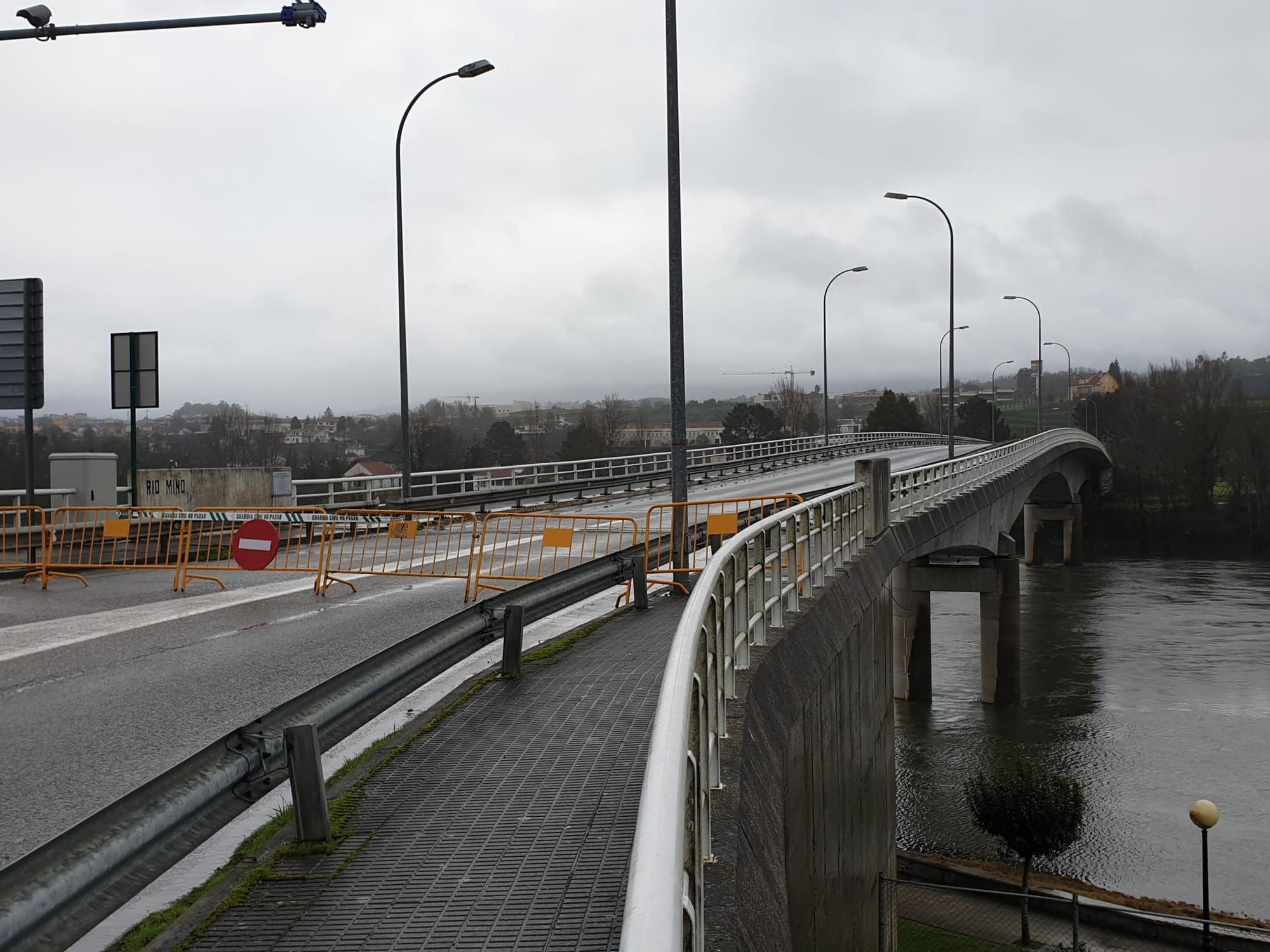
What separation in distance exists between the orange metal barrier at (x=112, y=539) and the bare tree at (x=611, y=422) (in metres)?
77.5

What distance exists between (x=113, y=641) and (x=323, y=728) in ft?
22.4

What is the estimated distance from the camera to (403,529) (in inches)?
711

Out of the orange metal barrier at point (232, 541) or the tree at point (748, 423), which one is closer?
the orange metal barrier at point (232, 541)

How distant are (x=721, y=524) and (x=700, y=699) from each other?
1080cm

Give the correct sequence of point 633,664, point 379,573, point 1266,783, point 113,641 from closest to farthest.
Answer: point 633,664 < point 113,641 < point 379,573 < point 1266,783

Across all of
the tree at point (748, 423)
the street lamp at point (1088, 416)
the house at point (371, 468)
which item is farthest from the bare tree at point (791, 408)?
the house at point (371, 468)

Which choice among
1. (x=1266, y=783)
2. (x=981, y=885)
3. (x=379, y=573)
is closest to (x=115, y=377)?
(x=379, y=573)

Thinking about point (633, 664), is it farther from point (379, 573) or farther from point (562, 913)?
Answer: point (379, 573)

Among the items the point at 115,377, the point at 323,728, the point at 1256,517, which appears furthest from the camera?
the point at 1256,517

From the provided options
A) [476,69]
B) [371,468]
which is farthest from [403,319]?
[371,468]

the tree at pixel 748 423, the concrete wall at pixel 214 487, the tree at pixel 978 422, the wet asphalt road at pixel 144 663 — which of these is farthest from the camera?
the tree at pixel 978 422

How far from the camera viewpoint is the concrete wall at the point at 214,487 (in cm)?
2383

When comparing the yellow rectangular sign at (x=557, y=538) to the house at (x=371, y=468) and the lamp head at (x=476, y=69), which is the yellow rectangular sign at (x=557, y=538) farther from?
the house at (x=371, y=468)

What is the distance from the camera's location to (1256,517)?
304 feet
